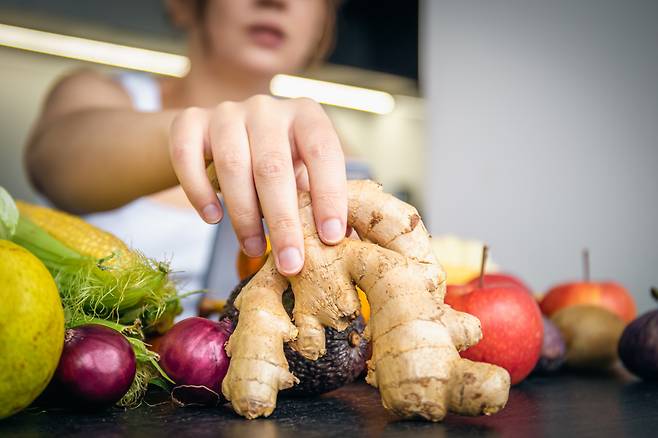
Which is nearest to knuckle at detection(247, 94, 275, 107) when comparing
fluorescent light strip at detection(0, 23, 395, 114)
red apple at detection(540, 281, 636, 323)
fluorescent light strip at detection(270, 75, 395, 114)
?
red apple at detection(540, 281, 636, 323)

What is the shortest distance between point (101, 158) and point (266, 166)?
27.3 inches

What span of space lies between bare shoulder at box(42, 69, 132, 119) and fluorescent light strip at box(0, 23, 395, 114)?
0.97 metres

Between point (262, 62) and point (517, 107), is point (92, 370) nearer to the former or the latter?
point (262, 62)

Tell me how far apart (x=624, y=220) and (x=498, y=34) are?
3.18 feet

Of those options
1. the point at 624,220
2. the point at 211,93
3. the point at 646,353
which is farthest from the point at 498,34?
the point at 646,353

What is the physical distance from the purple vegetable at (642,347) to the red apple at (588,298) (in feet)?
0.64

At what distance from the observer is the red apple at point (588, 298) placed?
0.91m

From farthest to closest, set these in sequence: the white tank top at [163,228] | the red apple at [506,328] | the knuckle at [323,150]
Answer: the white tank top at [163,228] → the red apple at [506,328] → the knuckle at [323,150]

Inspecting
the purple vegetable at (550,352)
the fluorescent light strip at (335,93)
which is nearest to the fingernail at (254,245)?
the purple vegetable at (550,352)

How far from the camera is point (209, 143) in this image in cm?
57

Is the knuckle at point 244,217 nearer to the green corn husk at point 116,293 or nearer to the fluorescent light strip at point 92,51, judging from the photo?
the green corn husk at point 116,293

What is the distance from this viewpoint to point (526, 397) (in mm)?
584

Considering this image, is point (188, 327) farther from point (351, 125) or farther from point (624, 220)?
point (351, 125)

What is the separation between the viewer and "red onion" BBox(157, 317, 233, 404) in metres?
0.50
